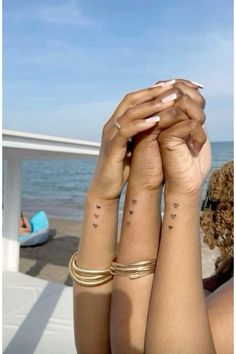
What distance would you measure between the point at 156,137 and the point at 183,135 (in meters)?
0.06

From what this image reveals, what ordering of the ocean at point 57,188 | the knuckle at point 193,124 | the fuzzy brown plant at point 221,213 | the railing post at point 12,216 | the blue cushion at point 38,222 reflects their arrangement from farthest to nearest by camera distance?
the ocean at point 57,188 → the blue cushion at point 38,222 → the railing post at point 12,216 → the fuzzy brown plant at point 221,213 → the knuckle at point 193,124

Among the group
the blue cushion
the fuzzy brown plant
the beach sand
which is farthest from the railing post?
the blue cushion

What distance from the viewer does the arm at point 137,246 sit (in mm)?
867

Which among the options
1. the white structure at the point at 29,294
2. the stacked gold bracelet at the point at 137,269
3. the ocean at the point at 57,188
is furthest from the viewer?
the ocean at the point at 57,188

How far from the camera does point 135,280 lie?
0.88m

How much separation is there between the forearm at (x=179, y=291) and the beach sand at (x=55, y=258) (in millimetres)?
4006

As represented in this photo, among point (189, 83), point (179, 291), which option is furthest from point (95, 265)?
point (189, 83)

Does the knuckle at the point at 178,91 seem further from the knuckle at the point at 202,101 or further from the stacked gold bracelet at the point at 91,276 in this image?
the stacked gold bracelet at the point at 91,276

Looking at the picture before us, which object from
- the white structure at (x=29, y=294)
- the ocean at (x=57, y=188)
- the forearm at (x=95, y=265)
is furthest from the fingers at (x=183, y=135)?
the ocean at (x=57, y=188)

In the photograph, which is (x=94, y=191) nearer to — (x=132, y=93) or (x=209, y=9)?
(x=132, y=93)

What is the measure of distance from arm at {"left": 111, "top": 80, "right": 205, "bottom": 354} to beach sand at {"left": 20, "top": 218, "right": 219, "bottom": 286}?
3.95 meters

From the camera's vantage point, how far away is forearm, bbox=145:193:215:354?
2.58 ft

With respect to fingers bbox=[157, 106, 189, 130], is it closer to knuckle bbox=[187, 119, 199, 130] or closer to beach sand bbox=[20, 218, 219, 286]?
knuckle bbox=[187, 119, 199, 130]

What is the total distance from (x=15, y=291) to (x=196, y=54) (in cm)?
212
